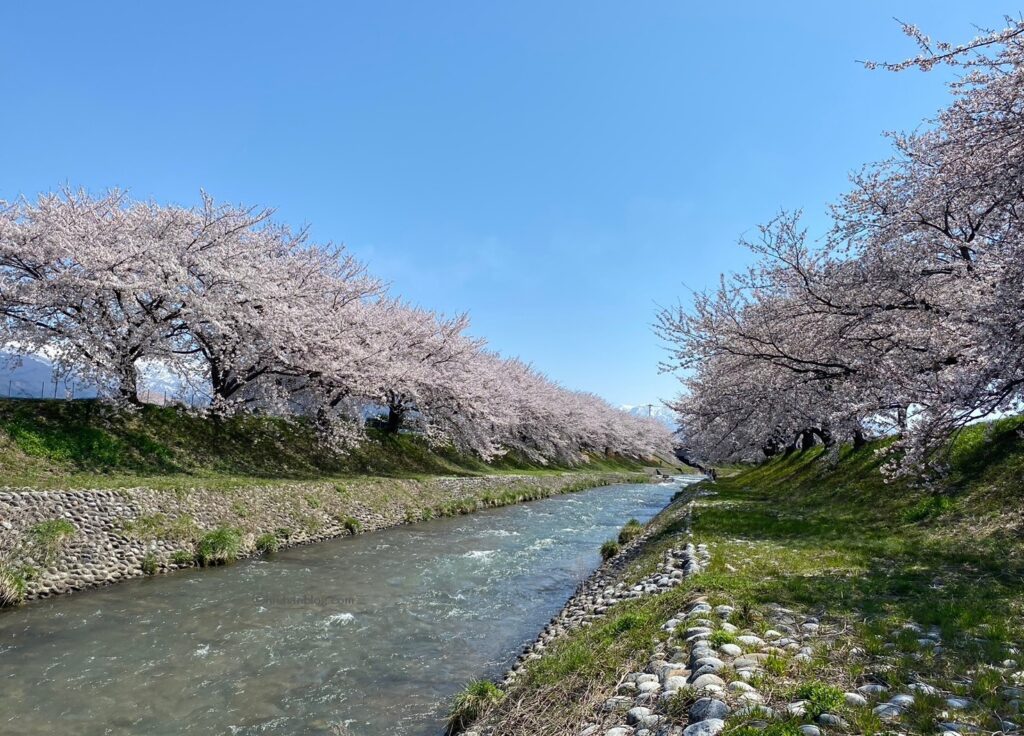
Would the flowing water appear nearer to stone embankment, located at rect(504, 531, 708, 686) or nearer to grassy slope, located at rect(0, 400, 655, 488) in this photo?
stone embankment, located at rect(504, 531, 708, 686)

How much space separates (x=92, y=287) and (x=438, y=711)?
22.5 m

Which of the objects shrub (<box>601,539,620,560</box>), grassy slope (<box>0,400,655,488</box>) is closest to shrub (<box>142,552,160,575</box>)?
grassy slope (<box>0,400,655,488</box>)

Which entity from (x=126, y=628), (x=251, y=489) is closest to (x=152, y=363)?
(x=251, y=489)

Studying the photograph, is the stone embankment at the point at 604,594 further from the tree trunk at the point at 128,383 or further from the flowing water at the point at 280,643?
the tree trunk at the point at 128,383

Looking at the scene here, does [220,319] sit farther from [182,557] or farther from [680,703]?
[680,703]

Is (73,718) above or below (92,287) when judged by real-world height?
below

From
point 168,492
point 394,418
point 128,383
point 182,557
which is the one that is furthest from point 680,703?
point 394,418

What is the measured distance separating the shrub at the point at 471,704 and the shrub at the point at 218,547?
12.0 metres

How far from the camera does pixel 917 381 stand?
13.0 metres

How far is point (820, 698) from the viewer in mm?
5195

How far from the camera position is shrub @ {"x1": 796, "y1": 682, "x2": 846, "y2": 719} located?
5.05 meters

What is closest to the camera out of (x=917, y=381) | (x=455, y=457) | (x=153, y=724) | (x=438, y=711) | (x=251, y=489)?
(x=153, y=724)

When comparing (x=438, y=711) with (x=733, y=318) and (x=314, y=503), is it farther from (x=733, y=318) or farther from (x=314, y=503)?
(x=314, y=503)

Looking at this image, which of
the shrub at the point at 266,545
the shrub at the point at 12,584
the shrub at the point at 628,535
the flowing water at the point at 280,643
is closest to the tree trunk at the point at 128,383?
the shrub at the point at 266,545
